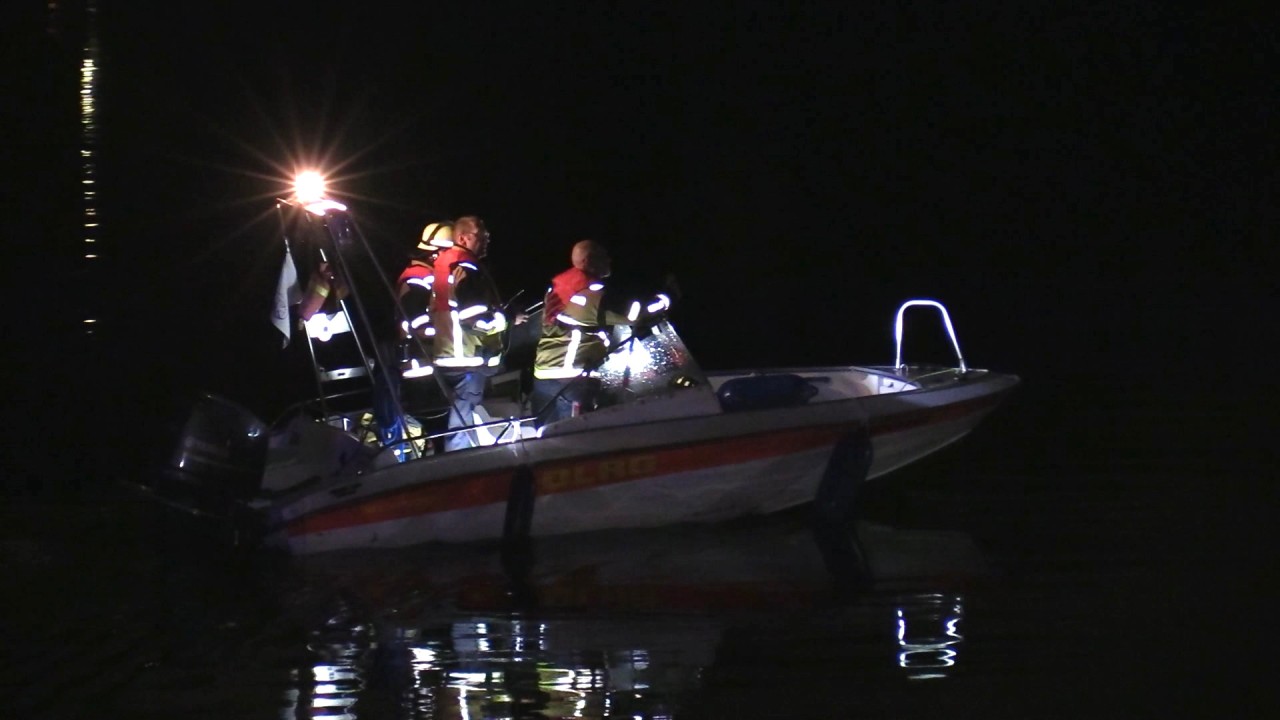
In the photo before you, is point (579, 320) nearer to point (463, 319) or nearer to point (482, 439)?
point (463, 319)

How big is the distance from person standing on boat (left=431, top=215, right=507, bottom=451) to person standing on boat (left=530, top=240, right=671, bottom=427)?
0.32m

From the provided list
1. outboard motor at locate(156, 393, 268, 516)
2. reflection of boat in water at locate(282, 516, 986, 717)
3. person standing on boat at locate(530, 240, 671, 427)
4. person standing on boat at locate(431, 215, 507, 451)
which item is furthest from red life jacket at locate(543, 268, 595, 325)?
outboard motor at locate(156, 393, 268, 516)

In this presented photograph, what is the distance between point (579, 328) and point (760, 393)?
1.03 m

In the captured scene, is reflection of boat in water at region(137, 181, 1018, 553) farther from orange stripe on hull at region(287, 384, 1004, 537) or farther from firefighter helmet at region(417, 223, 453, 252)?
firefighter helmet at region(417, 223, 453, 252)

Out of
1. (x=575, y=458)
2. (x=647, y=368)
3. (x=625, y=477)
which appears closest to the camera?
(x=575, y=458)

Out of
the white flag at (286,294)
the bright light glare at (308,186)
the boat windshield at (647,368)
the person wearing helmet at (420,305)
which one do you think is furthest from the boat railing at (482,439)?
the bright light glare at (308,186)

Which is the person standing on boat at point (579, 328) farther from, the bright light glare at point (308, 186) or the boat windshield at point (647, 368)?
the bright light glare at point (308, 186)

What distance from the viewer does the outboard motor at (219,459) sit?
8688mm

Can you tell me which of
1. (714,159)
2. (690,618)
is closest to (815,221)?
(714,159)

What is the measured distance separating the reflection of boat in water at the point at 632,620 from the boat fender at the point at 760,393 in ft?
2.20

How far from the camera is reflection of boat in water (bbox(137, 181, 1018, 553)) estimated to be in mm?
8695

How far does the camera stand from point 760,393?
31.0ft

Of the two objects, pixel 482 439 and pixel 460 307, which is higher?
pixel 460 307

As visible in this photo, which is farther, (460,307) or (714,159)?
(714,159)
